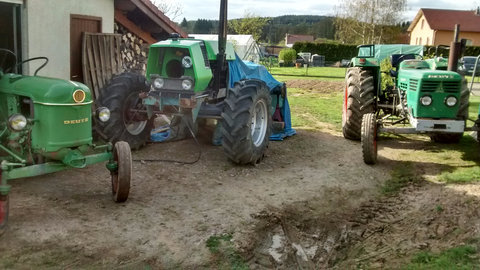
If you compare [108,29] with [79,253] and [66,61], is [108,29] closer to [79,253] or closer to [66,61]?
[66,61]

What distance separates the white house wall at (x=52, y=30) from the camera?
7.68m

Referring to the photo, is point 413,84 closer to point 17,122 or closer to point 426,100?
point 426,100

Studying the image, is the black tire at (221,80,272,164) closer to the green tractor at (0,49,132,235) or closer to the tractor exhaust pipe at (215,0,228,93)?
the tractor exhaust pipe at (215,0,228,93)

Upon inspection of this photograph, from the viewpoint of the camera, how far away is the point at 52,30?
26.6 ft

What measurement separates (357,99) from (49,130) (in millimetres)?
5174

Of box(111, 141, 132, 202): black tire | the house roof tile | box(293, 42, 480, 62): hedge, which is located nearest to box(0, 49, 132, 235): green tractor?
box(111, 141, 132, 202): black tire

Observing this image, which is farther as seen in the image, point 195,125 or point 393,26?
point 393,26

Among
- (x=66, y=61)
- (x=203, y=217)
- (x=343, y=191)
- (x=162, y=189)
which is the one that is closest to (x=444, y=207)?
(x=343, y=191)

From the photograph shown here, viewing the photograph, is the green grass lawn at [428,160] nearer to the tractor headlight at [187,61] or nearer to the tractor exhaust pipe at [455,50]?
the tractor exhaust pipe at [455,50]

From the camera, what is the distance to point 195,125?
793 cm

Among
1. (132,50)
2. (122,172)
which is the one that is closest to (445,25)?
(132,50)

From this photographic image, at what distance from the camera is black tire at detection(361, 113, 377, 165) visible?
701cm

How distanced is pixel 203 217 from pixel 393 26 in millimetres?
46505

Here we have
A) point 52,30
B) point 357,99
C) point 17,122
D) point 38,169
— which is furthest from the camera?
point 357,99
